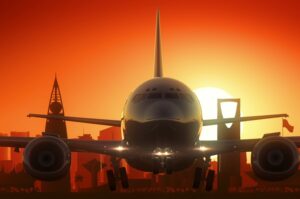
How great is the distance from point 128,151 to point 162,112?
3.98 metres

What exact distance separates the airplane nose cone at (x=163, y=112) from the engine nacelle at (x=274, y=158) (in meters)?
4.84

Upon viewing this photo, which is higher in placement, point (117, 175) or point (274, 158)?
point (274, 158)

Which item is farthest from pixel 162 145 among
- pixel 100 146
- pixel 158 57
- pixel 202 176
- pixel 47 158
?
pixel 158 57

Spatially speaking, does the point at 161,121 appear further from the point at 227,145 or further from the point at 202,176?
the point at 202,176

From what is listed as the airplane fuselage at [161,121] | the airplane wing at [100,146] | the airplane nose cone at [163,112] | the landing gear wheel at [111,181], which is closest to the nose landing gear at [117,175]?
the landing gear wheel at [111,181]

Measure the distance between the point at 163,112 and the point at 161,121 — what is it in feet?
1.93

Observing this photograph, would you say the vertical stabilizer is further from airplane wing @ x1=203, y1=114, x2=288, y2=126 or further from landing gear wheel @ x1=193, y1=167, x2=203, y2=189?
landing gear wheel @ x1=193, y1=167, x2=203, y2=189

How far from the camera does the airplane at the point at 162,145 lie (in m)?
36.1

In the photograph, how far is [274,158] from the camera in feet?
125

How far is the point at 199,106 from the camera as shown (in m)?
39.9

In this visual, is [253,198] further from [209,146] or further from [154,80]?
[154,80]

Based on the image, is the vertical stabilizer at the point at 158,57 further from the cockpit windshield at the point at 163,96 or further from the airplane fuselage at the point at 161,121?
the cockpit windshield at the point at 163,96

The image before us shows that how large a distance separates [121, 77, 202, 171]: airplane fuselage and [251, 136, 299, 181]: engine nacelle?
130 inches

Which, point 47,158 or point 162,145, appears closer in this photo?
point 162,145
